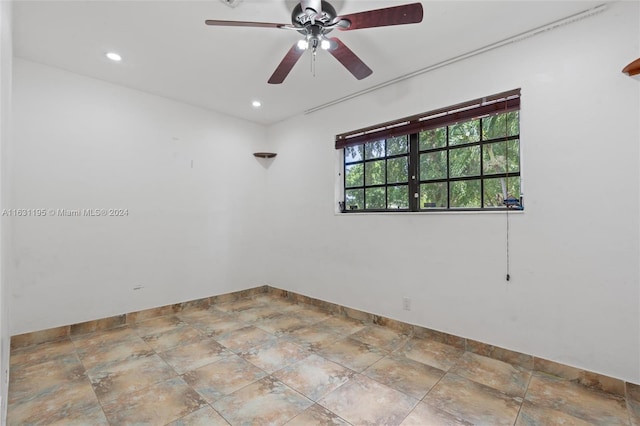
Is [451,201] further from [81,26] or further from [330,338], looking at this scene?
[81,26]

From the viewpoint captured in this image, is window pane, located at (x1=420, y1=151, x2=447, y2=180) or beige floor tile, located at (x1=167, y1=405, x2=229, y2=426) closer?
beige floor tile, located at (x1=167, y1=405, x2=229, y2=426)

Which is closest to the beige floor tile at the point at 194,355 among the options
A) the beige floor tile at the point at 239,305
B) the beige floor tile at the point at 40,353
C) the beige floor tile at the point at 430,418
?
the beige floor tile at the point at 40,353

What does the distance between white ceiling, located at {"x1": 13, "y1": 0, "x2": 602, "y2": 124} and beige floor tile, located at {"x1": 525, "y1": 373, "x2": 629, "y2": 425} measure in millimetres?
2775

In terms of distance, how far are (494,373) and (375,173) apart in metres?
2.30

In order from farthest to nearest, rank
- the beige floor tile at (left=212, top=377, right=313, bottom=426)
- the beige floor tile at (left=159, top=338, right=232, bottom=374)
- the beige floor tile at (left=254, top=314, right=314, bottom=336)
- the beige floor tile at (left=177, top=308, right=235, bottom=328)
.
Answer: the beige floor tile at (left=177, top=308, right=235, bottom=328) < the beige floor tile at (left=254, top=314, right=314, bottom=336) < the beige floor tile at (left=159, top=338, right=232, bottom=374) < the beige floor tile at (left=212, top=377, right=313, bottom=426)

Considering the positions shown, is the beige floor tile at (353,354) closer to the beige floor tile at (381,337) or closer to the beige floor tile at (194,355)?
the beige floor tile at (381,337)

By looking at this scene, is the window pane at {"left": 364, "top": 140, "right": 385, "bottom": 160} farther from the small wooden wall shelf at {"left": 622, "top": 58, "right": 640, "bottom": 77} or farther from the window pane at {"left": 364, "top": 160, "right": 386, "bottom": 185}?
the small wooden wall shelf at {"left": 622, "top": 58, "right": 640, "bottom": 77}

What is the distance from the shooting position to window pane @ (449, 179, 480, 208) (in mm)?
2799

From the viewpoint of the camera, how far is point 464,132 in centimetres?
290

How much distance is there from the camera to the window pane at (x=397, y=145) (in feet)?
10.8

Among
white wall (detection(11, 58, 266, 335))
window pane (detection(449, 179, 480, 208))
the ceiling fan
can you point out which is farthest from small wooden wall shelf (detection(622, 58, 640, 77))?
white wall (detection(11, 58, 266, 335))

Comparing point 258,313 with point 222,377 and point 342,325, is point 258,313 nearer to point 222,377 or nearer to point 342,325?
point 342,325

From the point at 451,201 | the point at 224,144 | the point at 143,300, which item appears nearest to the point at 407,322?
the point at 451,201

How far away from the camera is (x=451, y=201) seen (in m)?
2.95
